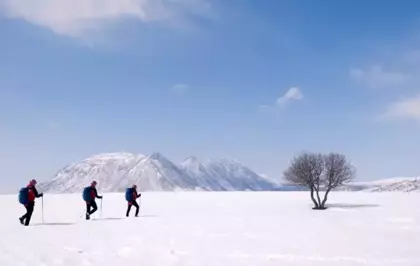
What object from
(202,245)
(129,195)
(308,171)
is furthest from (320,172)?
(202,245)

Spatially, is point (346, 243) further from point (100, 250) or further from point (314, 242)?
point (100, 250)

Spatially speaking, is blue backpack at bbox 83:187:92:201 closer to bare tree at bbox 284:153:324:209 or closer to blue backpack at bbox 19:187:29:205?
blue backpack at bbox 19:187:29:205

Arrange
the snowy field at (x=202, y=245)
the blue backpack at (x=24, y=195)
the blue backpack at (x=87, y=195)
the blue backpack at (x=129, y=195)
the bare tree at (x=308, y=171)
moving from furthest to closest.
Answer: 1. the bare tree at (x=308, y=171)
2. the blue backpack at (x=129, y=195)
3. the blue backpack at (x=87, y=195)
4. the blue backpack at (x=24, y=195)
5. the snowy field at (x=202, y=245)

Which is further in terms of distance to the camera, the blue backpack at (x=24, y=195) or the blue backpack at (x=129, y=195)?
the blue backpack at (x=129, y=195)

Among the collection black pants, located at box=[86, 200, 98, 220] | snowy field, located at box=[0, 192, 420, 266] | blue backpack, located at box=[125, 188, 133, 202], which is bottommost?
snowy field, located at box=[0, 192, 420, 266]

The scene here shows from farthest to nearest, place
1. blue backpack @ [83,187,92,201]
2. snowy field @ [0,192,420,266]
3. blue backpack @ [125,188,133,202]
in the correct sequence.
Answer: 1. blue backpack @ [125,188,133,202]
2. blue backpack @ [83,187,92,201]
3. snowy field @ [0,192,420,266]

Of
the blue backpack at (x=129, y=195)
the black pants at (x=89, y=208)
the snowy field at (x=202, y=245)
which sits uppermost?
the blue backpack at (x=129, y=195)

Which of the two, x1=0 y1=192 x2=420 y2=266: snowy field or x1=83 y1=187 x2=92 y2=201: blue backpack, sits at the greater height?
x1=83 y1=187 x2=92 y2=201: blue backpack

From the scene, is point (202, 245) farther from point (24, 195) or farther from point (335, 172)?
point (335, 172)

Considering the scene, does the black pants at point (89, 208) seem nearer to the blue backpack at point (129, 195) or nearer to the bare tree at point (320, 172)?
the blue backpack at point (129, 195)

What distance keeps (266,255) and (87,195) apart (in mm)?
14969

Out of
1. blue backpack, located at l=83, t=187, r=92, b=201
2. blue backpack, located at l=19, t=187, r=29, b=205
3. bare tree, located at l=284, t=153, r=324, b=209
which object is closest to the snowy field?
blue backpack, located at l=19, t=187, r=29, b=205

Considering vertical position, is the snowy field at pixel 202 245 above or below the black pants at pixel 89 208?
below

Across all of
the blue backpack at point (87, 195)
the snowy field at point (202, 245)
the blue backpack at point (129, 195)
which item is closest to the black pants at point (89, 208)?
the blue backpack at point (87, 195)
